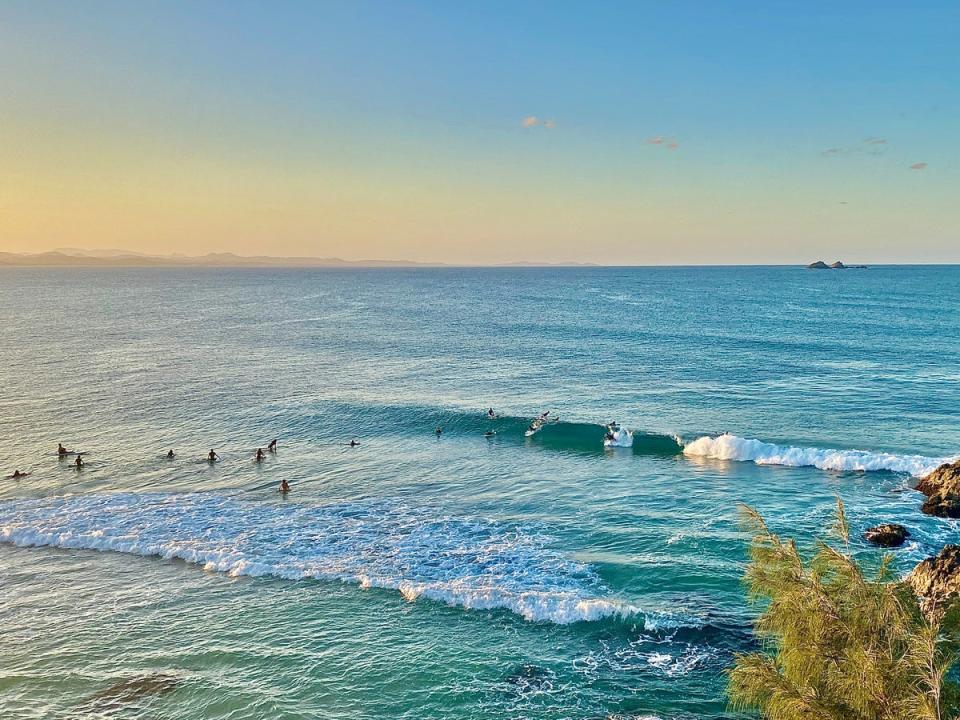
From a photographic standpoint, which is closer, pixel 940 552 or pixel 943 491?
pixel 940 552

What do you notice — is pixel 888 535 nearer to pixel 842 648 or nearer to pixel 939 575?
pixel 939 575

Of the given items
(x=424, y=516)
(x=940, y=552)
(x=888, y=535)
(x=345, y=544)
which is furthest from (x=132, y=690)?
(x=888, y=535)

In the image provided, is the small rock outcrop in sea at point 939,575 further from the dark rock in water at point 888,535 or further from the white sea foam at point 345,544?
the white sea foam at point 345,544

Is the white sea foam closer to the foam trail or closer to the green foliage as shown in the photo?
the green foliage

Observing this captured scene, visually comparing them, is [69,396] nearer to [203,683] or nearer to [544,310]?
[203,683]

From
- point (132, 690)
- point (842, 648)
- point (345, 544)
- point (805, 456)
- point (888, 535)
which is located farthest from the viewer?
point (805, 456)

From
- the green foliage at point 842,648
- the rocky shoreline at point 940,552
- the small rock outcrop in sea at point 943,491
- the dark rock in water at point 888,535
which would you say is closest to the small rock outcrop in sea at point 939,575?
the rocky shoreline at point 940,552
